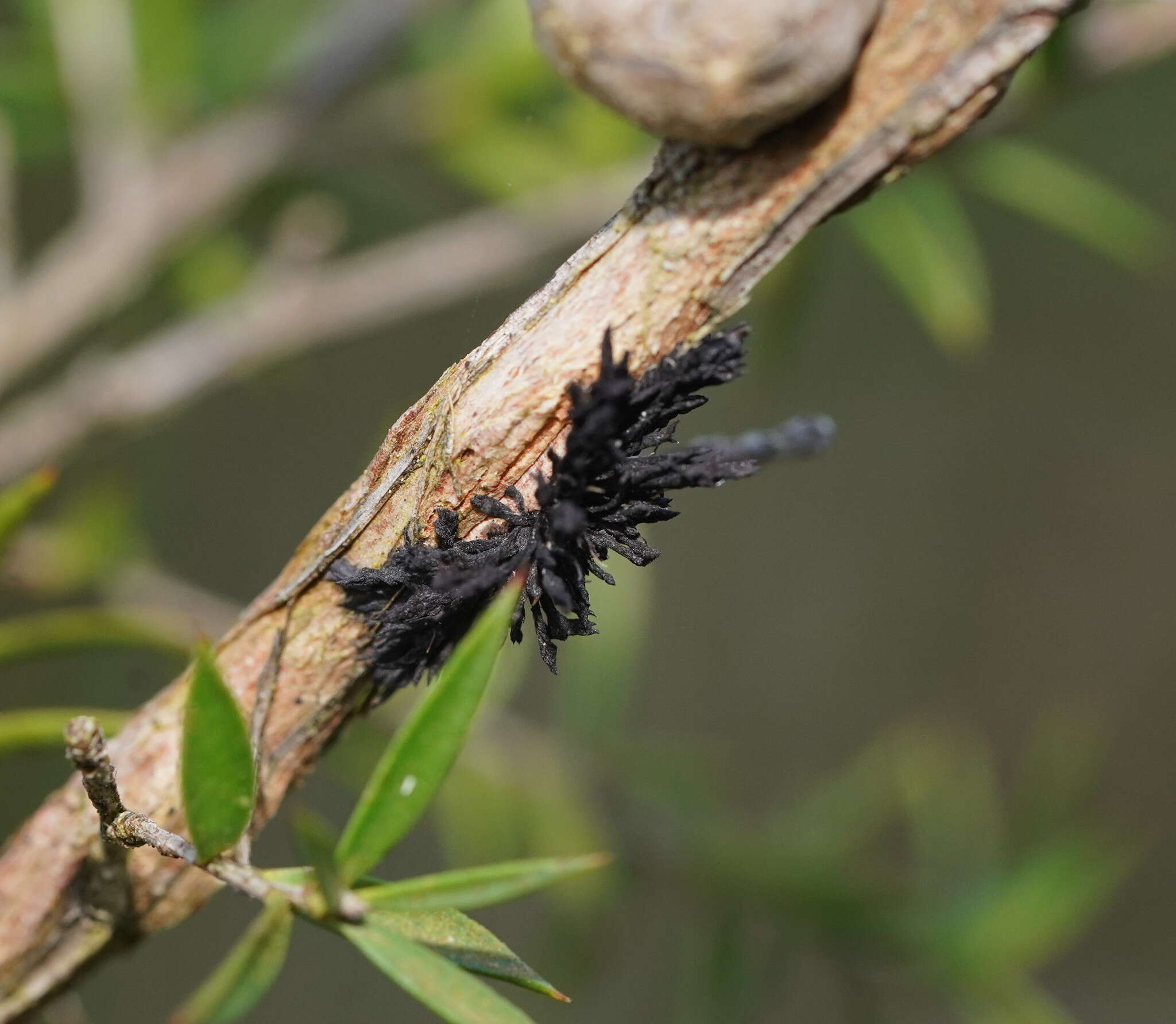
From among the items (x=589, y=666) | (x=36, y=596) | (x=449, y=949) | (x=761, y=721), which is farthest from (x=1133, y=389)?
(x=449, y=949)

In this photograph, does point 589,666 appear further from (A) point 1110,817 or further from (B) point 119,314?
(A) point 1110,817

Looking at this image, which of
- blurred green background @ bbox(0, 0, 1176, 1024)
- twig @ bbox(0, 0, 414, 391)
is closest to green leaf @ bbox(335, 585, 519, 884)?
blurred green background @ bbox(0, 0, 1176, 1024)

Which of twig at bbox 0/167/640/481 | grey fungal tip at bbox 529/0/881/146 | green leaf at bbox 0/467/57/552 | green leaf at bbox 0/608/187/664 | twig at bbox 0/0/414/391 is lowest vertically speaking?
grey fungal tip at bbox 529/0/881/146

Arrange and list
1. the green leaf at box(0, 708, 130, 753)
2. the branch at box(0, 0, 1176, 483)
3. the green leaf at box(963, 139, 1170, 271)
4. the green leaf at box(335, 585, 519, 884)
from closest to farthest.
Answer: the green leaf at box(335, 585, 519, 884), the green leaf at box(0, 708, 130, 753), the branch at box(0, 0, 1176, 483), the green leaf at box(963, 139, 1170, 271)

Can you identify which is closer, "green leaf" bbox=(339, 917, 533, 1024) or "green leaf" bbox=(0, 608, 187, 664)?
"green leaf" bbox=(339, 917, 533, 1024)

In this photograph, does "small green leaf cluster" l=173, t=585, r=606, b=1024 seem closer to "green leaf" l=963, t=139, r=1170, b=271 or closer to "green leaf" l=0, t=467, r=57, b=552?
"green leaf" l=0, t=467, r=57, b=552

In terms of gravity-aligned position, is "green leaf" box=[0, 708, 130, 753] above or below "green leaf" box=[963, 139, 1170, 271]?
above

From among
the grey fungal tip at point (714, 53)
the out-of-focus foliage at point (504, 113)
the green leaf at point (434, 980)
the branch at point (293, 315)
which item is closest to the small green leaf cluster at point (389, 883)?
the green leaf at point (434, 980)
